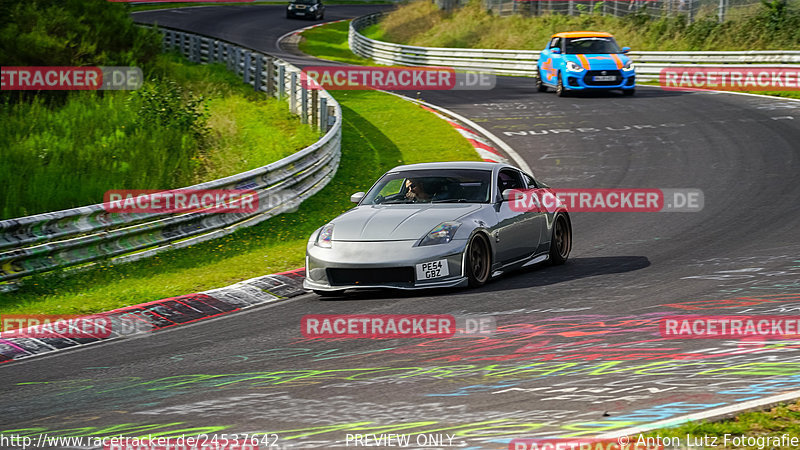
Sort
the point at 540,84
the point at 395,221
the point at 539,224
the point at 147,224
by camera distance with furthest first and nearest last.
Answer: the point at 540,84
the point at 147,224
the point at 539,224
the point at 395,221

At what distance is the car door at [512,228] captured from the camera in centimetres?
1062

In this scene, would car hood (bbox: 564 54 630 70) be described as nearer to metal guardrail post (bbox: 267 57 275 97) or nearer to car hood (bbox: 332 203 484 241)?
metal guardrail post (bbox: 267 57 275 97)

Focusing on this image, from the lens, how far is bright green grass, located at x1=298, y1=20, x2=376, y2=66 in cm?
4692

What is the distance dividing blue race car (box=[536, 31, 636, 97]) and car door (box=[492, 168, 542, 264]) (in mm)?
16524

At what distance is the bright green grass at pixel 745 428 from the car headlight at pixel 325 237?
5.58 meters

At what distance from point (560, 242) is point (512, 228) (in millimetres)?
1153

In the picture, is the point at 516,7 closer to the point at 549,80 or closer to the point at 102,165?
the point at 549,80

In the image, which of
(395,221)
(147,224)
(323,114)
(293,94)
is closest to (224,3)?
(293,94)

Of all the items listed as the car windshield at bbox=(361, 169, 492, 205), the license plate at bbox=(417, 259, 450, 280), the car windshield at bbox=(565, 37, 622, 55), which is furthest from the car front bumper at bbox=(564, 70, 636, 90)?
the license plate at bbox=(417, 259, 450, 280)

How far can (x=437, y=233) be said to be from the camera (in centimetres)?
990

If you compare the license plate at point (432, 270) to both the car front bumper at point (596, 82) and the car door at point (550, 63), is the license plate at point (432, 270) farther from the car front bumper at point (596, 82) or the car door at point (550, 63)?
the car door at point (550, 63)

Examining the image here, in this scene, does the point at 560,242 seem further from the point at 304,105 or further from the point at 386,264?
the point at 304,105

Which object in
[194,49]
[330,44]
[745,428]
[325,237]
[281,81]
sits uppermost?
[745,428]

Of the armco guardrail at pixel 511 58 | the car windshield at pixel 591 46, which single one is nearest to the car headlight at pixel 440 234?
the car windshield at pixel 591 46
